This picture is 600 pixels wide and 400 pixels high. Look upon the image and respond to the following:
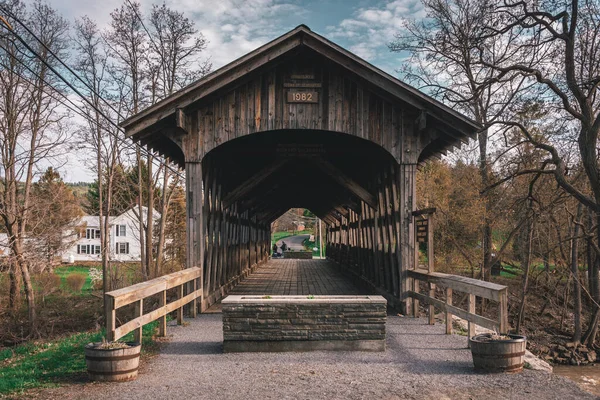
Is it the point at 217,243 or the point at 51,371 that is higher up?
the point at 217,243

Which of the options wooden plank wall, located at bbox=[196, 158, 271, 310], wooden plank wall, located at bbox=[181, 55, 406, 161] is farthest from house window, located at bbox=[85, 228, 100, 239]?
wooden plank wall, located at bbox=[181, 55, 406, 161]

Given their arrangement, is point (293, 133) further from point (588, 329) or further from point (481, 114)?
point (588, 329)

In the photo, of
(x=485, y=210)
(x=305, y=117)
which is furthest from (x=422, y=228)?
(x=485, y=210)

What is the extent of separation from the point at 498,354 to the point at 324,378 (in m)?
1.83

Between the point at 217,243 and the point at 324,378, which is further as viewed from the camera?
the point at 217,243

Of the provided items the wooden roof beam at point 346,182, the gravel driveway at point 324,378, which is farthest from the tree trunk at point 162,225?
the gravel driveway at point 324,378

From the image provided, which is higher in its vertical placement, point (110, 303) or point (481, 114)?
point (481, 114)

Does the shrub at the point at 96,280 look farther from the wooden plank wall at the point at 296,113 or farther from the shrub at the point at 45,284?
the wooden plank wall at the point at 296,113

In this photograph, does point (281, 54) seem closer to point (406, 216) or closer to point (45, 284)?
point (406, 216)

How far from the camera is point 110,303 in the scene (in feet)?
18.4

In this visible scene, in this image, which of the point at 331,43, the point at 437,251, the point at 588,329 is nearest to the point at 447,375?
the point at 331,43

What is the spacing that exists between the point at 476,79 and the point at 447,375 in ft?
56.4

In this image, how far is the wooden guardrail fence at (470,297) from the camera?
602 cm

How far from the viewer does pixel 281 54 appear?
949 cm
